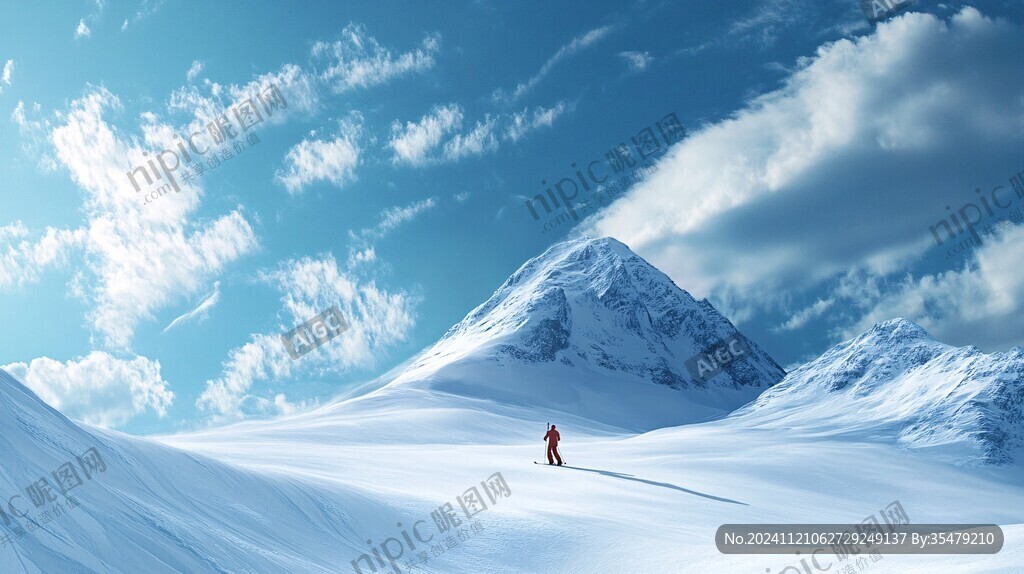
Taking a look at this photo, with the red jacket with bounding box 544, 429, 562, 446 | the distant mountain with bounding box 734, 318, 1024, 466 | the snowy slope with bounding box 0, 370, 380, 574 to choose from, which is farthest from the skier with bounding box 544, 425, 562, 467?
the distant mountain with bounding box 734, 318, 1024, 466

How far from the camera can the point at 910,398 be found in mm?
66625

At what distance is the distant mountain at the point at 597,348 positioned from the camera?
3898 inches

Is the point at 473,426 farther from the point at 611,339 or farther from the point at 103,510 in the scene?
the point at 611,339

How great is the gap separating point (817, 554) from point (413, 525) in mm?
5927

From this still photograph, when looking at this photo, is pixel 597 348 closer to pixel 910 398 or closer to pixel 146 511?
pixel 910 398

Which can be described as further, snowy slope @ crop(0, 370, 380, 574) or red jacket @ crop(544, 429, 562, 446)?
red jacket @ crop(544, 429, 562, 446)

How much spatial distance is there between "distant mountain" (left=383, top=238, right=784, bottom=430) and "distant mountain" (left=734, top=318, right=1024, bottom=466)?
837 inches

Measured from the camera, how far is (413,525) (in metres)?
11.6

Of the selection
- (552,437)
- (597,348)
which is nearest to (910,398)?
(552,437)

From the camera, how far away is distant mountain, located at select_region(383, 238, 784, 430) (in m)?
99.0

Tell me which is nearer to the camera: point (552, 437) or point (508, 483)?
point (508, 483)

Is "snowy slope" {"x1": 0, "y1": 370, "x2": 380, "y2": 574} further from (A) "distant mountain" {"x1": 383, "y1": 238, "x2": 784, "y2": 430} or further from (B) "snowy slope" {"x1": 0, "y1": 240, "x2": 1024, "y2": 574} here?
(A) "distant mountain" {"x1": 383, "y1": 238, "x2": 784, "y2": 430}

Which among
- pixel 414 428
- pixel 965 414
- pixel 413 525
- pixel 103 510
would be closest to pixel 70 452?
pixel 103 510

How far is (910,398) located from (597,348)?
74.4m
